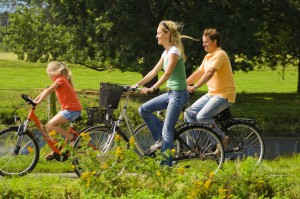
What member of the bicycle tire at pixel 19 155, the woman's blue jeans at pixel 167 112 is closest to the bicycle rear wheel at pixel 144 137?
the woman's blue jeans at pixel 167 112

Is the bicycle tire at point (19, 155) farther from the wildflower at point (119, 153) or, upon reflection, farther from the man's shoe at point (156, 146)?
the wildflower at point (119, 153)

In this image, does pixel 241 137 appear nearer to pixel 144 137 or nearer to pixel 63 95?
pixel 144 137

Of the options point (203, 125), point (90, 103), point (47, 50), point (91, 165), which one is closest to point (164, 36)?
point (203, 125)

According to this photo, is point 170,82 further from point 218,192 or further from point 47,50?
point 47,50

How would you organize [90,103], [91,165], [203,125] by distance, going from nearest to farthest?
1. [91,165]
2. [203,125]
3. [90,103]

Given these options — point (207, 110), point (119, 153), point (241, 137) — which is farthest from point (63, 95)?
point (241, 137)

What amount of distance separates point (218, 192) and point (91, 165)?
1.21 m

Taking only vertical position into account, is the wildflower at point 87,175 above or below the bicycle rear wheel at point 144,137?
above

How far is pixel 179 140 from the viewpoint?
8.52 m

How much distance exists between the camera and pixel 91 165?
21.8ft

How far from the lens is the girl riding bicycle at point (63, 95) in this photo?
27.7ft

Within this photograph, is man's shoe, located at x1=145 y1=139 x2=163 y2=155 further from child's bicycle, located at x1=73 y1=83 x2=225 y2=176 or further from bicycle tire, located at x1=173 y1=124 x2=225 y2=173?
bicycle tire, located at x1=173 y1=124 x2=225 y2=173

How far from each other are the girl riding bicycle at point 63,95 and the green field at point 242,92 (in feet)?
40.4

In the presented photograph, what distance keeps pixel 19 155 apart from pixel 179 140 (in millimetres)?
1866
